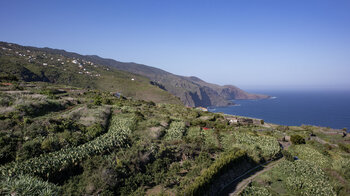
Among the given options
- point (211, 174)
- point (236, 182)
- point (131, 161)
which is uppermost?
point (211, 174)

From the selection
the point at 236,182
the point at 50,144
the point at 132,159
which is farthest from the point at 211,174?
the point at 50,144

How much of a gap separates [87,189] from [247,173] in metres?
16.5

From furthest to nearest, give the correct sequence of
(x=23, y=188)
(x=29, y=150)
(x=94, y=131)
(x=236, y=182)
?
1. (x=94, y=131)
2. (x=236, y=182)
3. (x=29, y=150)
4. (x=23, y=188)

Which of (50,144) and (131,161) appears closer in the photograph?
(50,144)

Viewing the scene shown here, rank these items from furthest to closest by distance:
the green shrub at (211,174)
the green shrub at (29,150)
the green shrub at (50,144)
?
the green shrub at (50,144) < the green shrub at (29,150) < the green shrub at (211,174)

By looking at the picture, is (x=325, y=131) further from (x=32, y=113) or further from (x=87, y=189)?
(x=32, y=113)

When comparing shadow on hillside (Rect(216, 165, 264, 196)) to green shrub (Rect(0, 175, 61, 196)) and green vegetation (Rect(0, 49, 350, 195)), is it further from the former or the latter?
green shrub (Rect(0, 175, 61, 196))

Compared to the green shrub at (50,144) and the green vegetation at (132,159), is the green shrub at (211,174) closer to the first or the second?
the green vegetation at (132,159)

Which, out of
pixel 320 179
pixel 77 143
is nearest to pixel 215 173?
pixel 320 179

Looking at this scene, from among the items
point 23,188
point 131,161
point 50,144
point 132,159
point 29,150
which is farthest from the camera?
point 132,159

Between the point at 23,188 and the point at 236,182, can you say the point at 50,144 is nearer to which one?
the point at 23,188

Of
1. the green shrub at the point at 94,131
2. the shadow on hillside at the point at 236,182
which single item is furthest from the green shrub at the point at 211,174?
the green shrub at the point at 94,131

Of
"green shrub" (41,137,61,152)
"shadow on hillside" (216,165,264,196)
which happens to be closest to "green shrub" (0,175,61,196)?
"green shrub" (41,137,61,152)

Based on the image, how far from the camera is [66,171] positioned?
1520 cm
